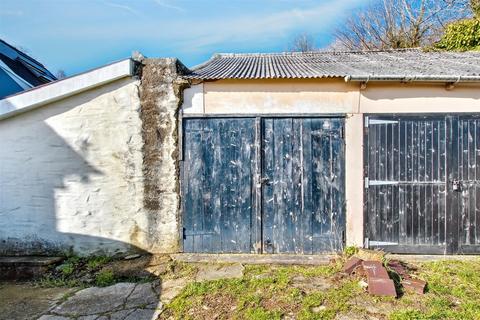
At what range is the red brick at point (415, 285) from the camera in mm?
3680

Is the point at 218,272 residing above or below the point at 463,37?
below

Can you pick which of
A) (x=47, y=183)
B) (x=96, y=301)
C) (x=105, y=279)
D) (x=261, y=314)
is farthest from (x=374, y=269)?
(x=47, y=183)

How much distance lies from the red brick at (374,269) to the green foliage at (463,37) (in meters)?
7.63

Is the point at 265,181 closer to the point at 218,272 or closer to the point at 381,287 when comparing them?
the point at 218,272

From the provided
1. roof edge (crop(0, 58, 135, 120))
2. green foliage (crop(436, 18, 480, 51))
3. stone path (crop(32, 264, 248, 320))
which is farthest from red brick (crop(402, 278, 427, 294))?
green foliage (crop(436, 18, 480, 51))

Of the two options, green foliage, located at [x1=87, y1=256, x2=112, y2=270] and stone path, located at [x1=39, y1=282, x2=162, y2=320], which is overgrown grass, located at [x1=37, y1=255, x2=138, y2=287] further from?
stone path, located at [x1=39, y1=282, x2=162, y2=320]

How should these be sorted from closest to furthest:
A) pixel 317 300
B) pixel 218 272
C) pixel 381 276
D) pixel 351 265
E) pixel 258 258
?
1. pixel 317 300
2. pixel 381 276
3. pixel 351 265
4. pixel 218 272
5. pixel 258 258

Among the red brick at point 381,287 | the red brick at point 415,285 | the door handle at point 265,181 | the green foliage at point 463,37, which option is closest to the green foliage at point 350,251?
the red brick at point 415,285

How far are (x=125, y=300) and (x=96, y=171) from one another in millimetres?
2276

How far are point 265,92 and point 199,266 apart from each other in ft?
9.96

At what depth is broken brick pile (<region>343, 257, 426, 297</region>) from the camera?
3.57 metres

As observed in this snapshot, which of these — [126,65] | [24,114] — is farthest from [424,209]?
[24,114]

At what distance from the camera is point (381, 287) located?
3586 mm

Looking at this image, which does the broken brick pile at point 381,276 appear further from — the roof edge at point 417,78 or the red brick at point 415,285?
the roof edge at point 417,78
